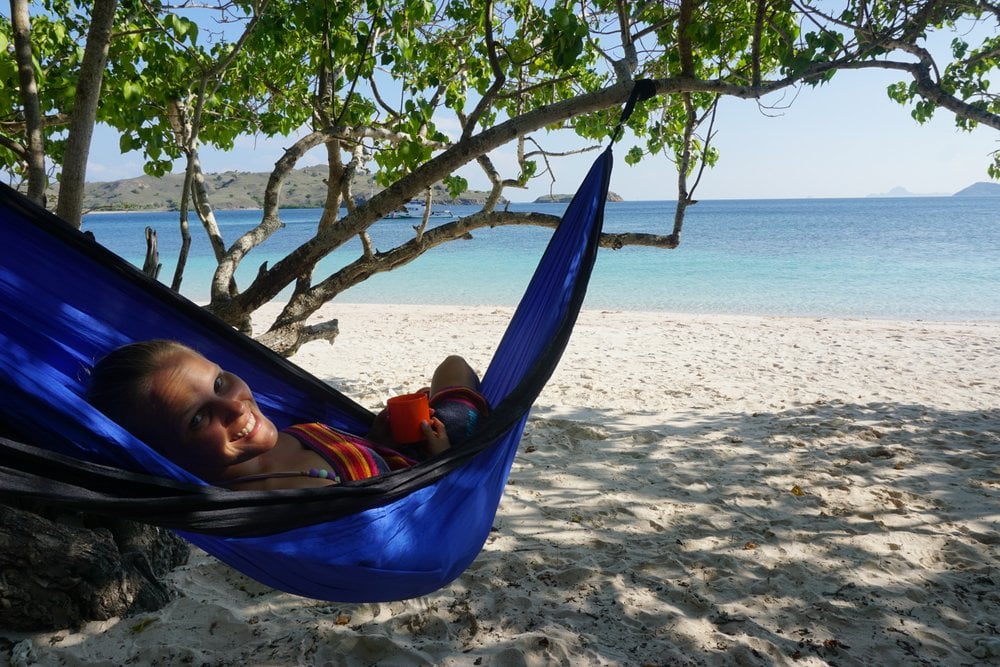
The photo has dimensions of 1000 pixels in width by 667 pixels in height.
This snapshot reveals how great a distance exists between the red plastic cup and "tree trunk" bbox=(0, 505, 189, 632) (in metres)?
0.81

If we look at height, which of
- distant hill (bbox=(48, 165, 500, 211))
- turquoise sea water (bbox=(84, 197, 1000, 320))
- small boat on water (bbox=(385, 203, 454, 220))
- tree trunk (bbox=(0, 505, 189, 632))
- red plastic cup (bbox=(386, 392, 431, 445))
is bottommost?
turquoise sea water (bbox=(84, 197, 1000, 320))

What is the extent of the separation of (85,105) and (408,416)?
1.32 m

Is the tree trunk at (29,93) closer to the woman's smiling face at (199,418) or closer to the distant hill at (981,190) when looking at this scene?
the woman's smiling face at (199,418)

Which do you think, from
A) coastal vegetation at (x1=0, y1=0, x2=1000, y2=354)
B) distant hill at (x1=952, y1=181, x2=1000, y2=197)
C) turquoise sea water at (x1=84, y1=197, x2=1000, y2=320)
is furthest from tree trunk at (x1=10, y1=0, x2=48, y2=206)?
distant hill at (x1=952, y1=181, x2=1000, y2=197)

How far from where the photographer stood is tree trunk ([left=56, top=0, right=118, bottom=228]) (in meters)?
1.88

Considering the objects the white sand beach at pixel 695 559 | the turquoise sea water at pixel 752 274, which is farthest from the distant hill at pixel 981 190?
the white sand beach at pixel 695 559

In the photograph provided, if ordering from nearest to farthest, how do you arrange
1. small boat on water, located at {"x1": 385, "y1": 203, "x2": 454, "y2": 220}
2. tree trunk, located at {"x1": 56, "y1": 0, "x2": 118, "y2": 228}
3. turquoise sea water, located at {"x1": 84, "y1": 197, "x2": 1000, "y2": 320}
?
tree trunk, located at {"x1": 56, "y1": 0, "x2": 118, "y2": 228}, small boat on water, located at {"x1": 385, "y1": 203, "x2": 454, "y2": 220}, turquoise sea water, located at {"x1": 84, "y1": 197, "x2": 1000, "y2": 320}

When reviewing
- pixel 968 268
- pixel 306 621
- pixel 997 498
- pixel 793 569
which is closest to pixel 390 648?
pixel 306 621

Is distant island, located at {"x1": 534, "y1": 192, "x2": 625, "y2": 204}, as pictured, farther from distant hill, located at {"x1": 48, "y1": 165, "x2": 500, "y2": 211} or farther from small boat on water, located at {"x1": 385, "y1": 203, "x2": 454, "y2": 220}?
distant hill, located at {"x1": 48, "y1": 165, "x2": 500, "y2": 211}

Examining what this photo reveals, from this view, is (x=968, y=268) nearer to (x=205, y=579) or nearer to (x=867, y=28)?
(x=867, y=28)

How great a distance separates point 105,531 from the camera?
174 cm

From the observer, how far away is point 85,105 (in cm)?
189

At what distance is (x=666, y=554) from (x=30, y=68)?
2.36 m

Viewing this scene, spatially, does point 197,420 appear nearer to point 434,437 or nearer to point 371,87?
point 434,437
